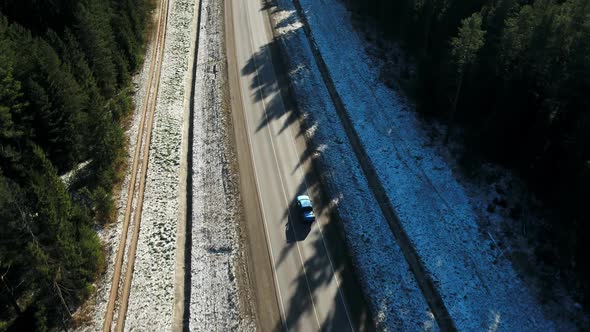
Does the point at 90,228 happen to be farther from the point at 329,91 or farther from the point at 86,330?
the point at 329,91

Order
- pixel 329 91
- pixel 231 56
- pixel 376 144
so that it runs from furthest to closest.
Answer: pixel 231 56 < pixel 329 91 < pixel 376 144

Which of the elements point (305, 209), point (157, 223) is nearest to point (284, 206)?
point (305, 209)

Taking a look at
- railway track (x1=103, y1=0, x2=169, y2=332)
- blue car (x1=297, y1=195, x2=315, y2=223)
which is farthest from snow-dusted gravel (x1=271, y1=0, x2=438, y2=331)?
railway track (x1=103, y1=0, x2=169, y2=332)

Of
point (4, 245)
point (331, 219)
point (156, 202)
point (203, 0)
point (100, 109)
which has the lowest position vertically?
point (331, 219)

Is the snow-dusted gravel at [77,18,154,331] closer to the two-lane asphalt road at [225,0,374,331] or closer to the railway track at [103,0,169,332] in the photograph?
the railway track at [103,0,169,332]

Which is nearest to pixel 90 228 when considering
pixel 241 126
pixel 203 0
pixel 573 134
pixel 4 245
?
pixel 4 245

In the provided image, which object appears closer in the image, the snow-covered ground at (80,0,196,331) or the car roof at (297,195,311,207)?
the snow-covered ground at (80,0,196,331)

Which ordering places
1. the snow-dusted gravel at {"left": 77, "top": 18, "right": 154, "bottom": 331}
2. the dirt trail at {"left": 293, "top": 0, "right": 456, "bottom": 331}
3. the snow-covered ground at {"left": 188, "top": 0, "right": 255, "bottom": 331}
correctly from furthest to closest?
the dirt trail at {"left": 293, "top": 0, "right": 456, "bottom": 331}
the snow-covered ground at {"left": 188, "top": 0, "right": 255, "bottom": 331}
the snow-dusted gravel at {"left": 77, "top": 18, "right": 154, "bottom": 331}

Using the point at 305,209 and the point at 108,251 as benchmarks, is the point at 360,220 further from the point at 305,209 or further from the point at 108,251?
the point at 108,251
